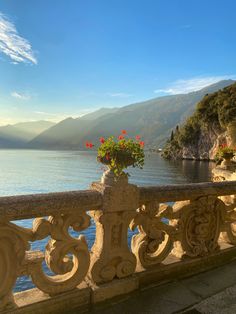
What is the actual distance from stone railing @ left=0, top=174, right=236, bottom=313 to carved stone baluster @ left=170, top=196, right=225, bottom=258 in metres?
0.01

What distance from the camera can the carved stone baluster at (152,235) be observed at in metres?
3.55

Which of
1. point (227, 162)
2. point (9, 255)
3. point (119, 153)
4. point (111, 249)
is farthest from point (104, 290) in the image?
point (227, 162)

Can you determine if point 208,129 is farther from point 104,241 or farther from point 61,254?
point 61,254

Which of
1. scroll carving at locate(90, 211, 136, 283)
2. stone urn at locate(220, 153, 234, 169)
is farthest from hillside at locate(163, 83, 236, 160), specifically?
scroll carving at locate(90, 211, 136, 283)

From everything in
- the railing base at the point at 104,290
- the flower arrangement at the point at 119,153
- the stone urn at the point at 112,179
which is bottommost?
the railing base at the point at 104,290

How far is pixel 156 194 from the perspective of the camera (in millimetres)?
3533

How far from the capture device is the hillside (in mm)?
85625

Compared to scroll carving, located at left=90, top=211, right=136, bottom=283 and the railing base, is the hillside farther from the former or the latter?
scroll carving, located at left=90, top=211, right=136, bottom=283

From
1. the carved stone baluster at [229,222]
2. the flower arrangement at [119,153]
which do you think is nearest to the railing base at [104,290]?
the carved stone baluster at [229,222]

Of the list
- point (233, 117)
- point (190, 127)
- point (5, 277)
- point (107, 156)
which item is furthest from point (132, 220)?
point (190, 127)

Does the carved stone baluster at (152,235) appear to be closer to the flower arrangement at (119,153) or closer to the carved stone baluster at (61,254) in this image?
the flower arrangement at (119,153)

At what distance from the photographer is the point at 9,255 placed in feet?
8.78

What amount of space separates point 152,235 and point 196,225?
0.78 metres

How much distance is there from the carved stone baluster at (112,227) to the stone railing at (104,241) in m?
0.01
